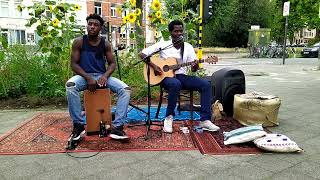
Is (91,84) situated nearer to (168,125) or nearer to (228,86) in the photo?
(168,125)

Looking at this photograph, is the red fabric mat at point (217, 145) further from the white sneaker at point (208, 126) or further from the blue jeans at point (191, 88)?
the blue jeans at point (191, 88)

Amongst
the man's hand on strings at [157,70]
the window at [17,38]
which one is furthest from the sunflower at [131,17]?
the window at [17,38]

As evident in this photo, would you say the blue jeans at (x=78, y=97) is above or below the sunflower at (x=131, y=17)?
below

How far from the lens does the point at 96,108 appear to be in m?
4.34

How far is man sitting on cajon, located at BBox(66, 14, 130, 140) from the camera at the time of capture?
424cm

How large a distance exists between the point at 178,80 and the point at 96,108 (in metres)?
1.18

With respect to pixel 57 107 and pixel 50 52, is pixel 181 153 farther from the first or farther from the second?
pixel 50 52

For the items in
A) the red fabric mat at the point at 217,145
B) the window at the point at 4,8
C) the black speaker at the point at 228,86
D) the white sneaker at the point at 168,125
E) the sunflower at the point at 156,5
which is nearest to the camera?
the red fabric mat at the point at 217,145

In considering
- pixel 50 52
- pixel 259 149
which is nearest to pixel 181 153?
pixel 259 149

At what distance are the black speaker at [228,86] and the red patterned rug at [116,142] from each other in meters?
0.52

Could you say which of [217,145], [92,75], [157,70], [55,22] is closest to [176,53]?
[157,70]

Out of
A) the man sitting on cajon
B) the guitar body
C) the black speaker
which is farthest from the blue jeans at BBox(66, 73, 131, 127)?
the black speaker

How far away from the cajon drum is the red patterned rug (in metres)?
0.14

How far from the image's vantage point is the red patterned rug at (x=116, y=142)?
156 inches
